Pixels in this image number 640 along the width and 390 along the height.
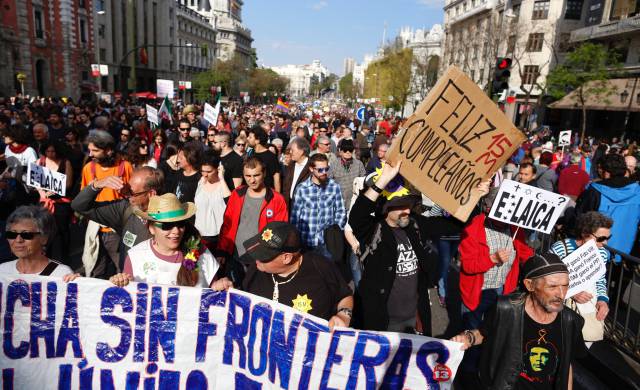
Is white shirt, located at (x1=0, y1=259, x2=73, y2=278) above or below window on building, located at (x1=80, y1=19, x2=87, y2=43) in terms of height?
below

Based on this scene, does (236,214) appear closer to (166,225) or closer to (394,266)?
(166,225)

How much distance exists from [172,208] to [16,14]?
45982mm

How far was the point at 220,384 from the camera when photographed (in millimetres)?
2873

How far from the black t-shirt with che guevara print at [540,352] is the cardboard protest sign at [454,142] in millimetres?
980

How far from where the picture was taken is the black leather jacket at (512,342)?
2535 mm

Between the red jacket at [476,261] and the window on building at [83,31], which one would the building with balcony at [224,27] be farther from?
the red jacket at [476,261]

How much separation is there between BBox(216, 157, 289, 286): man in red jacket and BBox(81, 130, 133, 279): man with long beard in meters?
1.01

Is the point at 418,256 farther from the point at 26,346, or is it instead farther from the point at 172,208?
the point at 26,346

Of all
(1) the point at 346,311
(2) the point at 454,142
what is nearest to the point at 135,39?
(2) the point at 454,142

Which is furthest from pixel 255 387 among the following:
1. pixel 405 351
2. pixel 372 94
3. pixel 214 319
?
pixel 372 94

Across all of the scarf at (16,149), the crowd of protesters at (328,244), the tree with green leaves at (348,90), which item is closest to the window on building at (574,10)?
the crowd of protesters at (328,244)

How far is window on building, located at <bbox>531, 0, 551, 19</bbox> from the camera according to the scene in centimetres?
4069

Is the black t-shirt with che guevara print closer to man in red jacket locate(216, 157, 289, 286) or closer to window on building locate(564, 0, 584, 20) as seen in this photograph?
man in red jacket locate(216, 157, 289, 286)

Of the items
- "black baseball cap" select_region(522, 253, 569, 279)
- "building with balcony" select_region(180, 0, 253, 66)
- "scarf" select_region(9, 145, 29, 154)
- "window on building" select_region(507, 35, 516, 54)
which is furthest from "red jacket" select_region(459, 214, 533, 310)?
"building with balcony" select_region(180, 0, 253, 66)
